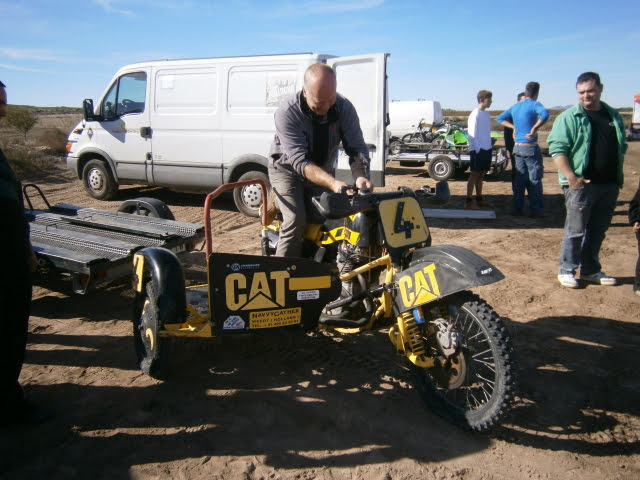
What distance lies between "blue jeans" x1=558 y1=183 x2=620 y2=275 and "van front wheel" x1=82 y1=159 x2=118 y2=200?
8.47 meters

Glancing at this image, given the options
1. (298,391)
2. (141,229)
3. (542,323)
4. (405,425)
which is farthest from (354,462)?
(141,229)

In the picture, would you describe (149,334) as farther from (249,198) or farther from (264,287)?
(249,198)

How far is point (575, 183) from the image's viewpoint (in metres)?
4.91

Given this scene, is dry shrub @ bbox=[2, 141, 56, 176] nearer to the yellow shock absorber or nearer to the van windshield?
the van windshield

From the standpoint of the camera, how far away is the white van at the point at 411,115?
758 inches

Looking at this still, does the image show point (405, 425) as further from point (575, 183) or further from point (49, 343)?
point (575, 183)

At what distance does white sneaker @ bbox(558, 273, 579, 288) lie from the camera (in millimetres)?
5145

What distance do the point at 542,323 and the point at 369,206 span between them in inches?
91.1

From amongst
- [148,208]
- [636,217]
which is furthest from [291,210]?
[636,217]

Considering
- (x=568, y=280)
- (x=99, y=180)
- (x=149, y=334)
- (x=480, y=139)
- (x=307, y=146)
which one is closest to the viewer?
(x=149, y=334)

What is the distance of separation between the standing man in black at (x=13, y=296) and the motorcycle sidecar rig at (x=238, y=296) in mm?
749

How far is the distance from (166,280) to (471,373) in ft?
6.73

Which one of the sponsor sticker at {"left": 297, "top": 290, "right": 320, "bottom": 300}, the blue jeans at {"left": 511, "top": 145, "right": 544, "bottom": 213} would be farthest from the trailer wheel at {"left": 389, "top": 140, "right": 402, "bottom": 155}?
the sponsor sticker at {"left": 297, "top": 290, "right": 320, "bottom": 300}

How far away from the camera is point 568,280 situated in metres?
5.18
